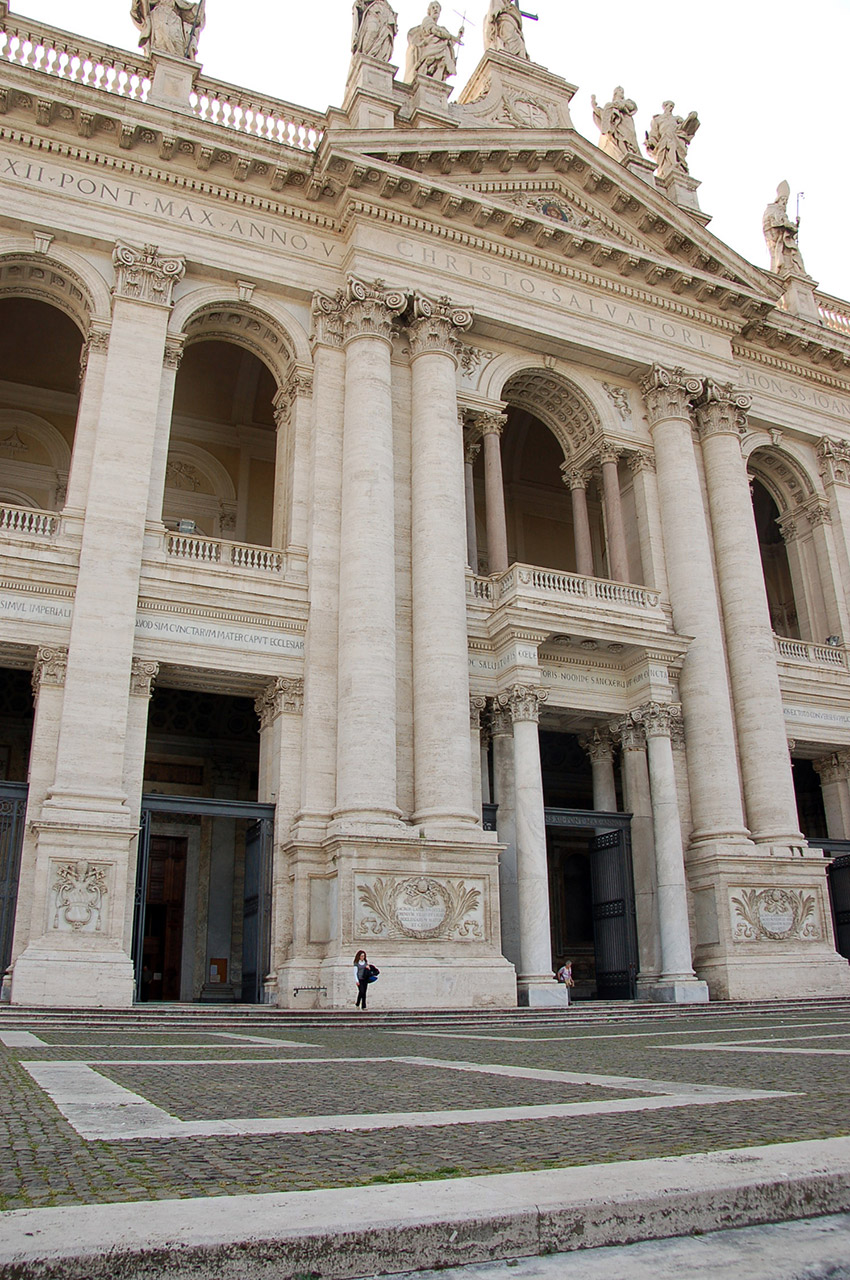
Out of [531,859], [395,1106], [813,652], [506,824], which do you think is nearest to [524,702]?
[506,824]

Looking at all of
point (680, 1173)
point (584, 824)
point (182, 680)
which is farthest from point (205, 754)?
point (680, 1173)

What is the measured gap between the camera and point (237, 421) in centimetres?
2625

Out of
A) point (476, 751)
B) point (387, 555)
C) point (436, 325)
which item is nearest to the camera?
point (387, 555)

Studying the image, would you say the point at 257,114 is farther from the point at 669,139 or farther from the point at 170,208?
the point at 669,139

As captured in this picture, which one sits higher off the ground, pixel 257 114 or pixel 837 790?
pixel 257 114

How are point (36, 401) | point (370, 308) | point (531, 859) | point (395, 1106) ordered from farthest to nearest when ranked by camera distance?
point (36, 401), point (370, 308), point (531, 859), point (395, 1106)

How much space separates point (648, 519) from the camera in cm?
2339

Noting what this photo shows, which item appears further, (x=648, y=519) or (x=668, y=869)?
(x=648, y=519)

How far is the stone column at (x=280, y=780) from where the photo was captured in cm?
1741

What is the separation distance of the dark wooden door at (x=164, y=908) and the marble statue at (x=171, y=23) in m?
17.3

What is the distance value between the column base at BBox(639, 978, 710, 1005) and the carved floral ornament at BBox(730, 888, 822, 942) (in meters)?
1.38

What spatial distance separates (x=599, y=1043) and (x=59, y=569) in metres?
12.4

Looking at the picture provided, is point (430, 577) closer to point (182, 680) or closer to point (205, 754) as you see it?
point (182, 680)

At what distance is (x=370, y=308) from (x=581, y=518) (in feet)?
22.3
